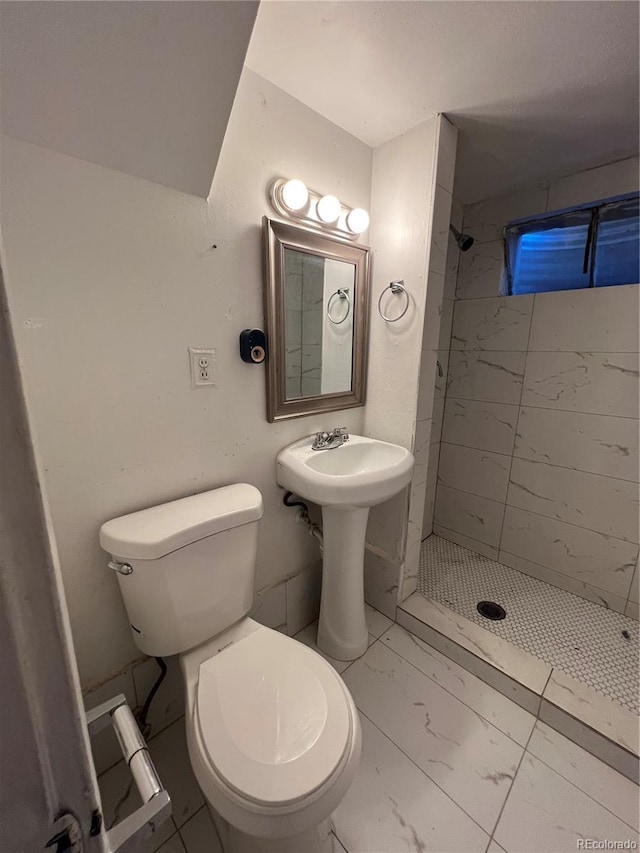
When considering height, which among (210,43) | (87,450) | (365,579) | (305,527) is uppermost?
(210,43)

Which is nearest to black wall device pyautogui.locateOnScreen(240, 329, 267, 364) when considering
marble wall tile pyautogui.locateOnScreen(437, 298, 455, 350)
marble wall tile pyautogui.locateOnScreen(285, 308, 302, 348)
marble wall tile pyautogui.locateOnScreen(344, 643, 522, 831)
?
marble wall tile pyautogui.locateOnScreen(285, 308, 302, 348)

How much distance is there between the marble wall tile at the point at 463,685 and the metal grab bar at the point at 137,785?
3.67 ft

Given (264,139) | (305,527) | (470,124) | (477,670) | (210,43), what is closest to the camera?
(210,43)

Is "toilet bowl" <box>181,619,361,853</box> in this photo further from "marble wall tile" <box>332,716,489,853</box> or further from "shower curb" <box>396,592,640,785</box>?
"shower curb" <box>396,592,640,785</box>

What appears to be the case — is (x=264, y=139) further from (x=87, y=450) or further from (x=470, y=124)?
(x=87, y=450)

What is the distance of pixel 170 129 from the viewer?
2.75ft

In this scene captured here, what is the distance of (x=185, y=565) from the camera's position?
0.95 m

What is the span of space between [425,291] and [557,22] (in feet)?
2.33

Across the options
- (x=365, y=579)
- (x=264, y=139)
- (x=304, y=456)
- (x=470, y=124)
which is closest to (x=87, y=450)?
(x=304, y=456)

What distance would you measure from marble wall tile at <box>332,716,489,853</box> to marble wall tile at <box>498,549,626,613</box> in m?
1.22

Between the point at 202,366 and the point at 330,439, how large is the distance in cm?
61

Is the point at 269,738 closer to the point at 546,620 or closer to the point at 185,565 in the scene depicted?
the point at 185,565

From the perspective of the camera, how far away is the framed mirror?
3.98ft

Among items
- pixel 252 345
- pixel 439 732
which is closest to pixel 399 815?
pixel 439 732
